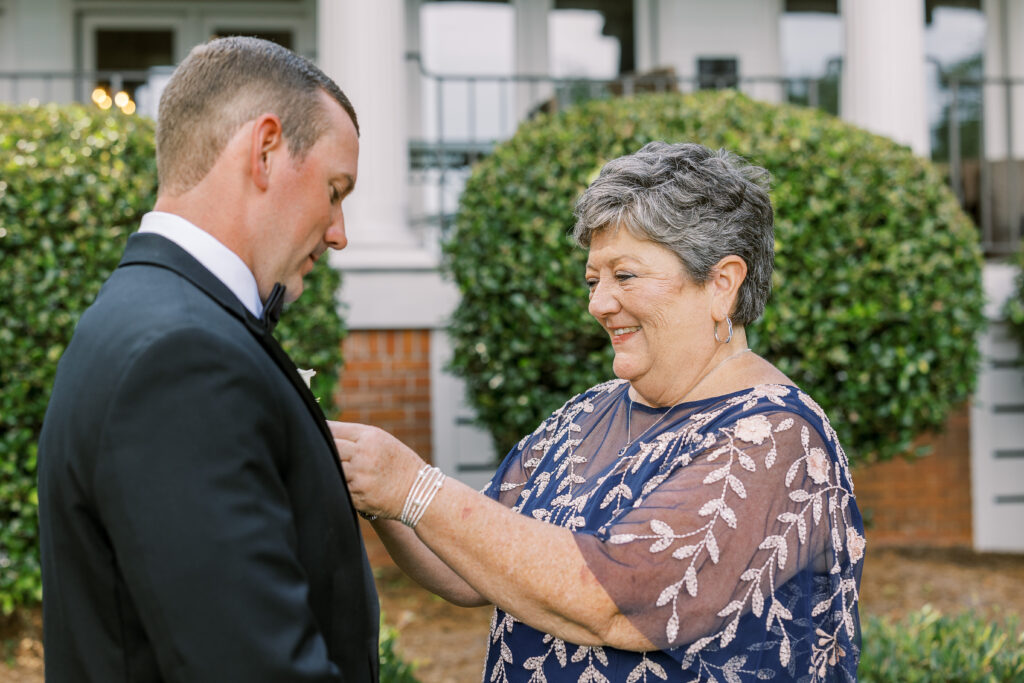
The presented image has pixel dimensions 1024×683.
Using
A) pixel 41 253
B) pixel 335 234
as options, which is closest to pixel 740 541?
pixel 335 234

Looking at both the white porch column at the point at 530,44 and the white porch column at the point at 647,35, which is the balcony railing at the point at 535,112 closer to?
the white porch column at the point at 530,44

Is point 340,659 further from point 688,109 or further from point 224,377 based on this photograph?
point 688,109

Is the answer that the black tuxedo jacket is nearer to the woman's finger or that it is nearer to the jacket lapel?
the jacket lapel

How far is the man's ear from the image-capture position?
55.9 inches

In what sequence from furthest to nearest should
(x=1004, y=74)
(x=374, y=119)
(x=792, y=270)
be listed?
1. (x=1004, y=74)
2. (x=374, y=119)
3. (x=792, y=270)

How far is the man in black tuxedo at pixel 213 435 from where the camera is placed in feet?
3.94

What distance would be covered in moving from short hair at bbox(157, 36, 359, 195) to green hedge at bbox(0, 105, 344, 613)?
11.7 feet

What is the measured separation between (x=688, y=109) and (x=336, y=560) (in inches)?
179

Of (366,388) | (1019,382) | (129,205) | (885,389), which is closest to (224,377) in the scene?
(129,205)

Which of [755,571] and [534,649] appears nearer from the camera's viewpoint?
[755,571]

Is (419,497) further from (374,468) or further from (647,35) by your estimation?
(647,35)

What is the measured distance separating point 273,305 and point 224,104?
1.06ft

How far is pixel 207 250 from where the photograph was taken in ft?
4.73

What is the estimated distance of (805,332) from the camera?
517cm
